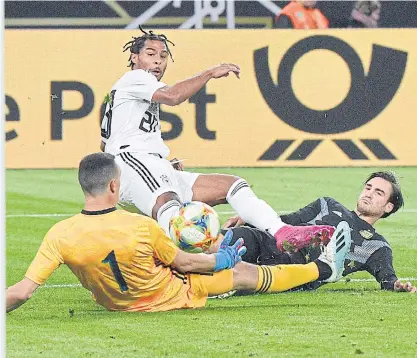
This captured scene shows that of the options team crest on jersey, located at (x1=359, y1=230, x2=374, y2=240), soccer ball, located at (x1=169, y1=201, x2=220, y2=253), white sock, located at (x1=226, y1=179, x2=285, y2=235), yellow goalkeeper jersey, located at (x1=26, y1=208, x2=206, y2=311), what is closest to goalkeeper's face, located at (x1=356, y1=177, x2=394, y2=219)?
team crest on jersey, located at (x1=359, y1=230, x2=374, y2=240)

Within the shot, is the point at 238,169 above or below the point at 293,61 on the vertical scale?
below

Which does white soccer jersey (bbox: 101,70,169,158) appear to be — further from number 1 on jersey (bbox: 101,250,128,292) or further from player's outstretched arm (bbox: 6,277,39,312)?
player's outstretched arm (bbox: 6,277,39,312)

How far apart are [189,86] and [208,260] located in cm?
139

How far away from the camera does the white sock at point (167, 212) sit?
25.6ft

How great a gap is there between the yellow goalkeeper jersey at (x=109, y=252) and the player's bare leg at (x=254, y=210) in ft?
3.83

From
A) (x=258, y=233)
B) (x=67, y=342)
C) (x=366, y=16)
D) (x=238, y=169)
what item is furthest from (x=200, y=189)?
(x=366, y=16)

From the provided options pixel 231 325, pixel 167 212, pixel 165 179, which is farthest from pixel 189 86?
pixel 231 325

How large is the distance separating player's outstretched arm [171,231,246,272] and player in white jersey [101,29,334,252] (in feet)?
2.59

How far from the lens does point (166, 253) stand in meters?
6.82

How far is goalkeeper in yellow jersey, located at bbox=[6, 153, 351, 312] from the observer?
6652mm

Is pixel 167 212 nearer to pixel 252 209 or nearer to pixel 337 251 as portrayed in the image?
pixel 252 209

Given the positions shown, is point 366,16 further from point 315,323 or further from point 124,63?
point 315,323

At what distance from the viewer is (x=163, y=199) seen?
8.09 meters

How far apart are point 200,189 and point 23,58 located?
7471 millimetres
